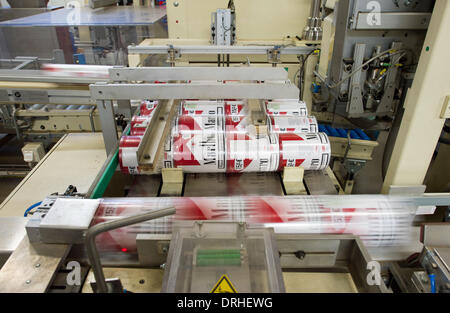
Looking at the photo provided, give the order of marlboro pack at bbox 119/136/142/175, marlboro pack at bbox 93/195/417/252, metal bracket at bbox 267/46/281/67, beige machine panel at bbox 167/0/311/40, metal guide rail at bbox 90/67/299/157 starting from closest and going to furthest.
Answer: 1. marlboro pack at bbox 93/195/417/252
2. metal guide rail at bbox 90/67/299/157
3. marlboro pack at bbox 119/136/142/175
4. metal bracket at bbox 267/46/281/67
5. beige machine panel at bbox 167/0/311/40

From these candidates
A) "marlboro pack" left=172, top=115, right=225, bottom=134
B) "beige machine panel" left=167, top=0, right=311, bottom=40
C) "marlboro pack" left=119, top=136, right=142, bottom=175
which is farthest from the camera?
"beige machine panel" left=167, top=0, right=311, bottom=40

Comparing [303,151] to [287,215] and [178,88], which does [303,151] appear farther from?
[178,88]

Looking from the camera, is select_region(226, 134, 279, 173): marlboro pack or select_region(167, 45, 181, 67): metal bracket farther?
select_region(167, 45, 181, 67): metal bracket

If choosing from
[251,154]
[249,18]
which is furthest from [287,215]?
[249,18]

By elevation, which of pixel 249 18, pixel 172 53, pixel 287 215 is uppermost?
pixel 249 18

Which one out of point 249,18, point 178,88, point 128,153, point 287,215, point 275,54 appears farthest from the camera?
point 249,18

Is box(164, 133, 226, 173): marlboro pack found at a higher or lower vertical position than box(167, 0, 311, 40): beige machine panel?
lower

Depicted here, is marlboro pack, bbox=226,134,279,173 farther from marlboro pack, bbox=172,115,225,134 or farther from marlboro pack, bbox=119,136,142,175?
marlboro pack, bbox=119,136,142,175

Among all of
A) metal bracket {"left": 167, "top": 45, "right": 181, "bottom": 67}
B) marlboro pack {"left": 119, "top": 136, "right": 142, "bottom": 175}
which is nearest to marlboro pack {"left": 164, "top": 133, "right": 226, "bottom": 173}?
marlboro pack {"left": 119, "top": 136, "right": 142, "bottom": 175}

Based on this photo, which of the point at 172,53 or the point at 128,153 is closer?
the point at 128,153

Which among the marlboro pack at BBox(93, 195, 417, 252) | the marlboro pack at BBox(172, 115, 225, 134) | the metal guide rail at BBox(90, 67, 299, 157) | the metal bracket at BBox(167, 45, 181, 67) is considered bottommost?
the marlboro pack at BBox(93, 195, 417, 252)

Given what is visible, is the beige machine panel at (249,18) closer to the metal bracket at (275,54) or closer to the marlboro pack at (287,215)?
the metal bracket at (275,54)

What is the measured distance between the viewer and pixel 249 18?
2.89 m

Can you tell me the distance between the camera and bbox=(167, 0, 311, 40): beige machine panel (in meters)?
2.85
